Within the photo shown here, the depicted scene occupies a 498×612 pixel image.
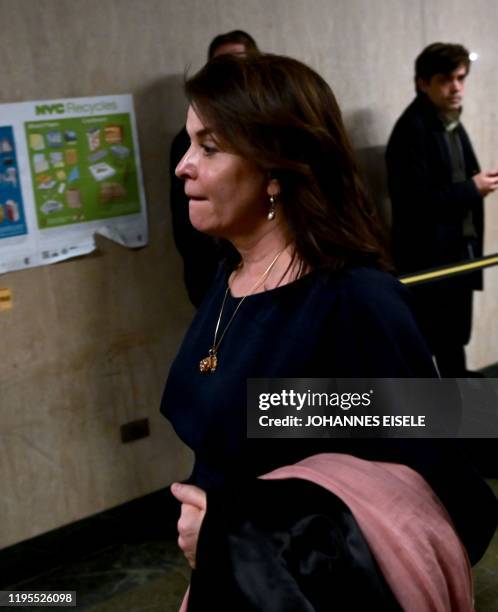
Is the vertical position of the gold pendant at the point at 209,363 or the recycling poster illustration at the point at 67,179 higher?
the recycling poster illustration at the point at 67,179

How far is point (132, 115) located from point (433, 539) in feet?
7.94

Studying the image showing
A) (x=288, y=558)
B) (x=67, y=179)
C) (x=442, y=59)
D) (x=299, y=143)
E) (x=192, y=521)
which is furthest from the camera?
(x=442, y=59)

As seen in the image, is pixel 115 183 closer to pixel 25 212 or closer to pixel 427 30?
A: pixel 25 212

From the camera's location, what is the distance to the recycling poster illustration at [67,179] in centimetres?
279

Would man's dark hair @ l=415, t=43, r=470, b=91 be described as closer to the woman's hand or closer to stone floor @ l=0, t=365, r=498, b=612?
stone floor @ l=0, t=365, r=498, b=612

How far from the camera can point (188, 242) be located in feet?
9.84

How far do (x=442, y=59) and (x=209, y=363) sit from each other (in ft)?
9.16

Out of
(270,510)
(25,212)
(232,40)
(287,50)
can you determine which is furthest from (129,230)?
(270,510)

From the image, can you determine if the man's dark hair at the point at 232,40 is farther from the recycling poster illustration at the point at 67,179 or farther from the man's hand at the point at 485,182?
the man's hand at the point at 485,182

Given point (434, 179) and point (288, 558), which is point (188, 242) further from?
point (288, 558)

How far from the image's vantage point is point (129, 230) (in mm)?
3107

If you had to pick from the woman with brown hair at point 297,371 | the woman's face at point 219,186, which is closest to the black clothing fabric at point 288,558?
the woman with brown hair at point 297,371

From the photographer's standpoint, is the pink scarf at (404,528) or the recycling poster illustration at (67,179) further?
the recycling poster illustration at (67,179)

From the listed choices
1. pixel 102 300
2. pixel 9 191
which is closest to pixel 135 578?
pixel 102 300
